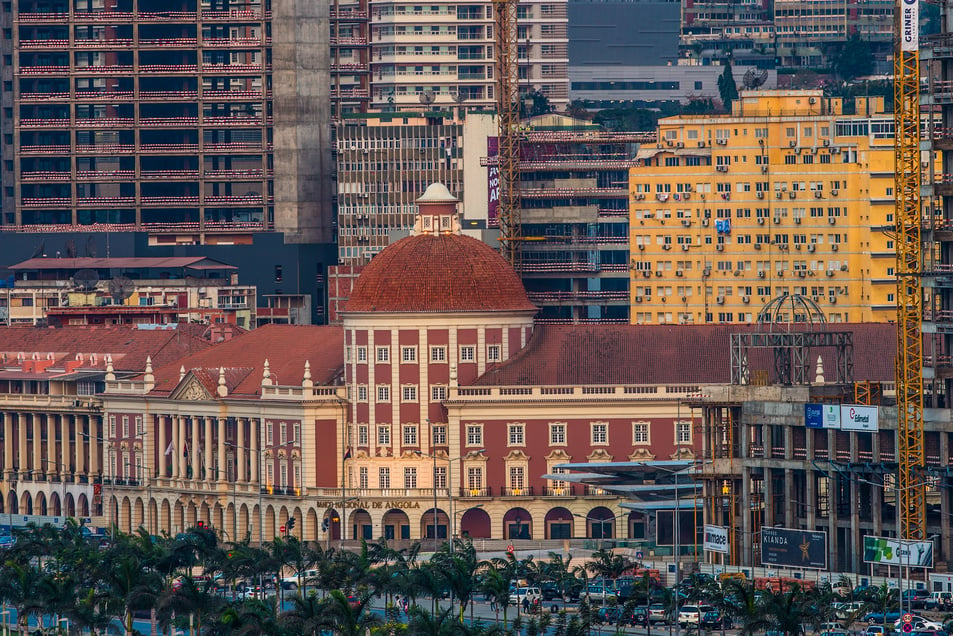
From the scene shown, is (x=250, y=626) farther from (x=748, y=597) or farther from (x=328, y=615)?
(x=748, y=597)

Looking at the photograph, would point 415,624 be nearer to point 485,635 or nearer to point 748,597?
point 485,635

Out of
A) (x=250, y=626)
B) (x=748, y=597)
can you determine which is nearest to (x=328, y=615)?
(x=250, y=626)

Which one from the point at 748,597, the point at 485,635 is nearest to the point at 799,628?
the point at 748,597

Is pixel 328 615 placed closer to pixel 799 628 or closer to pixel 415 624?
pixel 415 624

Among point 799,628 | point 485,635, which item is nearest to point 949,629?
point 799,628

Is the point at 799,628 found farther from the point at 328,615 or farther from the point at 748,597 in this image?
the point at 328,615
